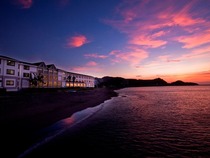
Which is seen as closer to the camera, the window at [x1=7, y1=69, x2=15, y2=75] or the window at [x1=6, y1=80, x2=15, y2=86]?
the window at [x1=6, y1=80, x2=15, y2=86]

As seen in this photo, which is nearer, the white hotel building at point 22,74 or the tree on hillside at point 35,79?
the white hotel building at point 22,74

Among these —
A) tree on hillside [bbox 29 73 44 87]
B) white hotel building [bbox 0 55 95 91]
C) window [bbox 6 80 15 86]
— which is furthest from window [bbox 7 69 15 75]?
tree on hillside [bbox 29 73 44 87]

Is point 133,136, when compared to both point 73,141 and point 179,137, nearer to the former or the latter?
point 179,137

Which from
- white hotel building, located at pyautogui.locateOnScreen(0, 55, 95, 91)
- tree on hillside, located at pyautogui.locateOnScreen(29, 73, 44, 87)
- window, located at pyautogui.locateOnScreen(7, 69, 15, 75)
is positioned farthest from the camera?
tree on hillside, located at pyautogui.locateOnScreen(29, 73, 44, 87)

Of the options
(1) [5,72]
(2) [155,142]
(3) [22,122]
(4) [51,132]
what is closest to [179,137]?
(2) [155,142]

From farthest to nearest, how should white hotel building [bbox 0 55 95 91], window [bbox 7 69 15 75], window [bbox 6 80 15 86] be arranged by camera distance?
1. window [bbox 7 69 15 75]
2. window [bbox 6 80 15 86]
3. white hotel building [bbox 0 55 95 91]

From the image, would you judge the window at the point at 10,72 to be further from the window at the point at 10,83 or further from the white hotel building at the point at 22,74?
the window at the point at 10,83

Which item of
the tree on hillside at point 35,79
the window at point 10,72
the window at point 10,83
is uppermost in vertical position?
the window at point 10,72

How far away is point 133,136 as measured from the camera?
12.6m

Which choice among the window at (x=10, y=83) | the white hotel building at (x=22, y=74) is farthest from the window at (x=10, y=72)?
the window at (x=10, y=83)

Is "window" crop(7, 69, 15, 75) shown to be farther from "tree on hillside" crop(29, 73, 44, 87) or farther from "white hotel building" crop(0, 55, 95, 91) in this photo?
"tree on hillside" crop(29, 73, 44, 87)

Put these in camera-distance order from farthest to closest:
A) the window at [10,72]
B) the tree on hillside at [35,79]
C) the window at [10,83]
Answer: the tree on hillside at [35,79] → the window at [10,72] → the window at [10,83]

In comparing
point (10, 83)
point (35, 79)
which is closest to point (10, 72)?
point (10, 83)

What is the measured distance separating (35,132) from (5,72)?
4439cm
